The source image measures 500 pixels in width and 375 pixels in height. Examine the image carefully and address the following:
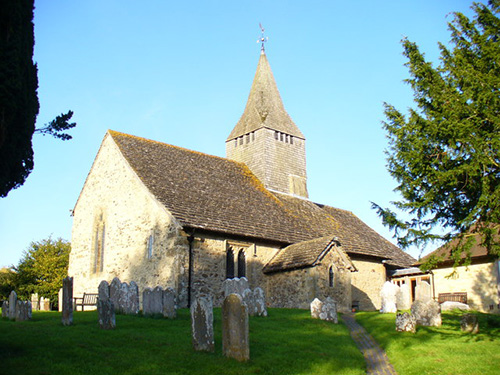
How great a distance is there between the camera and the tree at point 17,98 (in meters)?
10.4

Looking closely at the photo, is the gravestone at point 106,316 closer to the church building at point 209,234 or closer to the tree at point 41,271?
the church building at point 209,234

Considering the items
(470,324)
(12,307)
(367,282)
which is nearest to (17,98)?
(12,307)

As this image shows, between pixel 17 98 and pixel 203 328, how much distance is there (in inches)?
258

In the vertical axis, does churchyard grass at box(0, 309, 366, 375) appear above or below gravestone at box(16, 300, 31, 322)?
below

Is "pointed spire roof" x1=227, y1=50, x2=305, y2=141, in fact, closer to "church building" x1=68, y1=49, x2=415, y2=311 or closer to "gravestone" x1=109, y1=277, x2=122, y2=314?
"church building" x1=68, y1=49, x2=415, y2=311

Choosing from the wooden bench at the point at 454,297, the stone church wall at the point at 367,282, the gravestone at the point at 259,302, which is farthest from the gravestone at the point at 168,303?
the wooden bench at the point at 454,297

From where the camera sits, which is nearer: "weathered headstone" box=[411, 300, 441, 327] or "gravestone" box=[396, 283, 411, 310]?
"weathered headstone" box=[411, 300, 441, 327]

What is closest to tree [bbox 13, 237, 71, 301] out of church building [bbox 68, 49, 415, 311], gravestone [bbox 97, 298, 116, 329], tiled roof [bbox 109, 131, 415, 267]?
church building [bbox 68, 49, 415, 311]

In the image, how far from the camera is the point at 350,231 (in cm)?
3167

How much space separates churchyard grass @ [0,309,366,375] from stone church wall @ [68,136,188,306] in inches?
249

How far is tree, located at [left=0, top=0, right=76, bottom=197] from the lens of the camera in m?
10.4

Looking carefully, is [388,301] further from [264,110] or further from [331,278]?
[264,110]

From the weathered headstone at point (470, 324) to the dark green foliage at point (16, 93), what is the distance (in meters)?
13.8

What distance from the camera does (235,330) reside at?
12039 millimetres
